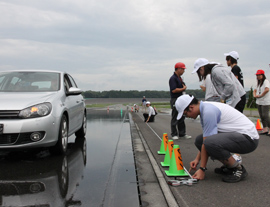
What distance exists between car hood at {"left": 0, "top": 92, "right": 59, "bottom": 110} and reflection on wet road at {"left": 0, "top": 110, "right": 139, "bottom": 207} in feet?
3.15

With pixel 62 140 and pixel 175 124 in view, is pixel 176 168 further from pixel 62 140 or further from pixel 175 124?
pixel 175 124

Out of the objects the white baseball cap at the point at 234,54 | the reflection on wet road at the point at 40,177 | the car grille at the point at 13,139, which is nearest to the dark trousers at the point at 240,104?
the white baseball cap at the point at 234,54

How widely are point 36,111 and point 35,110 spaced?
23 millimetres

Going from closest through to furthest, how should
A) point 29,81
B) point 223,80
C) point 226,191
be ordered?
point 226,191
point 223,80
point 29,81

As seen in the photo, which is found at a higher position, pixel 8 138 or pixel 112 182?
pixel 8 138

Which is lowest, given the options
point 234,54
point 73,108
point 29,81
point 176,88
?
point 73,108

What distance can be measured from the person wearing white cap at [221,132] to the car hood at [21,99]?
2.56m

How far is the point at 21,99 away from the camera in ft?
17.2

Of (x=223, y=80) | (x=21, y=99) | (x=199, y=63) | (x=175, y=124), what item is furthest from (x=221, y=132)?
(x=175, y=124)

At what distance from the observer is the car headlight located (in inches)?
195

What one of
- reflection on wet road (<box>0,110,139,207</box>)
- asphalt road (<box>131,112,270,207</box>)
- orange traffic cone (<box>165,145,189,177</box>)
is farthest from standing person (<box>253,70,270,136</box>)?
orange traffic cone (<box>165,145,189,177</box>)

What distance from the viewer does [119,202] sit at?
3279mm

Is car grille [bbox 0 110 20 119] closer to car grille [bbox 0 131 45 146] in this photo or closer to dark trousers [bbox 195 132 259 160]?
car grille [bbox 0 131 45 146]

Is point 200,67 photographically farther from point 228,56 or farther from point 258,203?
point 258,203
